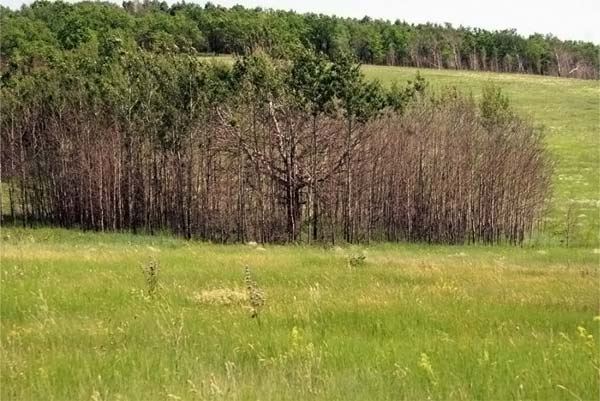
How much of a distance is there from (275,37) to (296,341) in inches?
1757

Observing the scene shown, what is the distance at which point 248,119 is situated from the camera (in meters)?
40.8

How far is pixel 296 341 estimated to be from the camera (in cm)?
655

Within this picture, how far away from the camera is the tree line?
39406mm

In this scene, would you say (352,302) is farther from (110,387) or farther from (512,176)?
(512,176)

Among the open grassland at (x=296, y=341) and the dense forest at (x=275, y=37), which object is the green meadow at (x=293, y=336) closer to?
the open grassland at (x=296, y=341)

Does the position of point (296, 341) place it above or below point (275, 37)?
below

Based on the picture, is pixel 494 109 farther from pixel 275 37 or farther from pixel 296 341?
pixel 296 341

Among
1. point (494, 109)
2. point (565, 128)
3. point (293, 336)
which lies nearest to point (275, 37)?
point (494, 109)

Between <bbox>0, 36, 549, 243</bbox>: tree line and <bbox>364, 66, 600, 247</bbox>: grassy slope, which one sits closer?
<bbox>0, 36, 549, 243</bbox>: tree line

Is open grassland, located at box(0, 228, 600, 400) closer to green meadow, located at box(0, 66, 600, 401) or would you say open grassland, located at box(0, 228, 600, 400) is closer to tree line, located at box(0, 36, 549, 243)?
green meadow, located at box(0, 66, 600, 401)

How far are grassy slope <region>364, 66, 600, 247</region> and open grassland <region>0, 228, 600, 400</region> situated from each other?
32.4 meters

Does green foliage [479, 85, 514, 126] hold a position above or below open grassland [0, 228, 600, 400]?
above

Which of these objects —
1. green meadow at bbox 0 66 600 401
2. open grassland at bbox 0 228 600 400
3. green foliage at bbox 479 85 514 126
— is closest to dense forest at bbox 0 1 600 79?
green foliage at bbox 479 85 514 126

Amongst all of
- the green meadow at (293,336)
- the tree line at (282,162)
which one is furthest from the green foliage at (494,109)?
the green meadow at (293,336)
